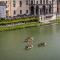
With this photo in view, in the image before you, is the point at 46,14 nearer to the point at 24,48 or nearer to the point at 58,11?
the point at 58,11

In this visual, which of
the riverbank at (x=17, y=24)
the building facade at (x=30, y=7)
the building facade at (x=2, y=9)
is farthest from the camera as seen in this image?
the building facade at (x=30, y=7)

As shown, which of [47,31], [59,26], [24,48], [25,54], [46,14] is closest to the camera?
[25,54]

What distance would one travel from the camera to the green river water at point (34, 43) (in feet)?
23.3

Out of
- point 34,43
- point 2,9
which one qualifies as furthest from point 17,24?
point 34,43

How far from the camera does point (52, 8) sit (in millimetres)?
11328

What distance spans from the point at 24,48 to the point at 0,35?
1.33m

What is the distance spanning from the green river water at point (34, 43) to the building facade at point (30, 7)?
1.04 m

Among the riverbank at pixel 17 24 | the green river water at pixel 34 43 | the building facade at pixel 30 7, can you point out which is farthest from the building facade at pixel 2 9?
the green river water at pixel 34 43

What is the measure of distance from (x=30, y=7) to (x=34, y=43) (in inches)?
126

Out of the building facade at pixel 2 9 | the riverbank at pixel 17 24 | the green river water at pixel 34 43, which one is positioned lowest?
the green river water at pixel 34 43

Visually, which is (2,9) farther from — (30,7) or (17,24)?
(30,7)

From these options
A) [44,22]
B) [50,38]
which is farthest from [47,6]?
[50,38]

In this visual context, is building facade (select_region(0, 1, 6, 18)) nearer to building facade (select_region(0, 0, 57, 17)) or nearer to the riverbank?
building facade (select_region(0, 0, 57, 17))

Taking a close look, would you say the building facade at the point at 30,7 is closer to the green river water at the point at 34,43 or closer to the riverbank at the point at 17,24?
the riverbank at the point at 17,24
